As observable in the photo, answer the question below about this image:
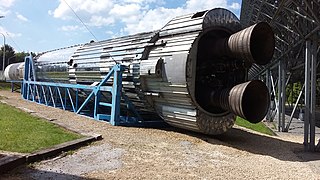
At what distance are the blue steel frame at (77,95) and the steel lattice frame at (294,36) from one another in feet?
17.9

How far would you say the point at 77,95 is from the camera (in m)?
13.5

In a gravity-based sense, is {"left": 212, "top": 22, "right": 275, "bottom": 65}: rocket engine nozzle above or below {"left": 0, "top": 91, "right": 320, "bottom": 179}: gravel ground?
above

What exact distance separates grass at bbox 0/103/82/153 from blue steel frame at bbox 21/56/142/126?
200cm

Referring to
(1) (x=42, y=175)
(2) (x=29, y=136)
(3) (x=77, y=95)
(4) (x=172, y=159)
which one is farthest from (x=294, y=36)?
(1) (x=42, y=175)

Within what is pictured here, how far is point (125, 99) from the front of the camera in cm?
1058

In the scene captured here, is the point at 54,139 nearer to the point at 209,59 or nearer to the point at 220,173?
the point at 220,173

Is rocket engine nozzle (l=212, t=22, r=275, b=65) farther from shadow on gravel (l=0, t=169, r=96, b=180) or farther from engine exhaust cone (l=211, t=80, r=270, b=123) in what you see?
→ shadow on gravel (l=0, t=169, r=96, b=180)

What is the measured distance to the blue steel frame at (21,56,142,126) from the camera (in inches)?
405

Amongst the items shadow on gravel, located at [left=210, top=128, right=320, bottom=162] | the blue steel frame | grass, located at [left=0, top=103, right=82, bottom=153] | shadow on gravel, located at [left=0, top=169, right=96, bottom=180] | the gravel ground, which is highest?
the blue steel frame

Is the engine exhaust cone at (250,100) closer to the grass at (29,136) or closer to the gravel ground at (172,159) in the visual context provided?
the gravel ground at (172,159)

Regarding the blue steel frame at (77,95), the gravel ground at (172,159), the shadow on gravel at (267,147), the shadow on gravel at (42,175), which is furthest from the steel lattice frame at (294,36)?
the shadow on gravel at (42,175)

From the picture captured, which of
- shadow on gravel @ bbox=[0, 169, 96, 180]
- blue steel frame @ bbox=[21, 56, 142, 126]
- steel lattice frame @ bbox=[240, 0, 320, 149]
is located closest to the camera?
shadow on gravel @ bbox=[0, 169, 96, 180]

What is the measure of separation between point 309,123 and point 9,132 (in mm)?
8054

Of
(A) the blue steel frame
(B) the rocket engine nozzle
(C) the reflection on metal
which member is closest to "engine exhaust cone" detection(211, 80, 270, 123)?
(C) the reflection on metal
